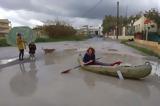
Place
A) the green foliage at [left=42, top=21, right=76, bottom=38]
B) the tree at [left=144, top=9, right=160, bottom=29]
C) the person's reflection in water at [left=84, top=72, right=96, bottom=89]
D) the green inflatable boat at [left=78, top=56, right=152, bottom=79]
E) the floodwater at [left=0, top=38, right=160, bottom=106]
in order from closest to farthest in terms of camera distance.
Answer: the floodwater at [left=0, top=38, right=160, bottom=106], the person's reflection in water at [left=84, top=72, right=96, bottom=89], the green inflatable boat at [left=78, top=56, right=152, bottom=79], the tree at [left=144, top=9, right=160, bottom=29], the green foliage at [left=42, top=21, right=76, bottom=38]

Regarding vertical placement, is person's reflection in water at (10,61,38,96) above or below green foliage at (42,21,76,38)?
above

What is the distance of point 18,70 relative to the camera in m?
15.8

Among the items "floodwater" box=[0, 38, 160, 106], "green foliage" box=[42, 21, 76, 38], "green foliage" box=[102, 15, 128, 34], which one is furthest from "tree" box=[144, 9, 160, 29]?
"green foliage" box=[102, 15, 128, 34]

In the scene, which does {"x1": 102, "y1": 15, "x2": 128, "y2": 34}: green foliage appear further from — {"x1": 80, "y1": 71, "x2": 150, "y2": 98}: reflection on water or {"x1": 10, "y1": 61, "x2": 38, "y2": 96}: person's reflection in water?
{"x1": 80, "y1": 71, "x2": 150, "y2": 98}: reflection on water

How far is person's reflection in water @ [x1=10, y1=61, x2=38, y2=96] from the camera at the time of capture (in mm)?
10427

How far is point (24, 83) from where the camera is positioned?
12.0 metres

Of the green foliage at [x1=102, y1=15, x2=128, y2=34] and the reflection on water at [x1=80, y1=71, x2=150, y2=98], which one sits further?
the green foliage at [x1=102, y1=15, x2=128, y2=34]

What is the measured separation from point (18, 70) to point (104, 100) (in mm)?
7405

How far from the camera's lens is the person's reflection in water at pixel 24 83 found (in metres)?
10.4

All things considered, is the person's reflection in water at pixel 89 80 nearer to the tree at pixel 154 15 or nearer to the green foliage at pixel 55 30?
the tree at pixel 154 15

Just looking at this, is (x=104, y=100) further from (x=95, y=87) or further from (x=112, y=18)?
(x=112, y=18)

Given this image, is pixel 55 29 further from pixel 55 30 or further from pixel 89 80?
pixel 89 80

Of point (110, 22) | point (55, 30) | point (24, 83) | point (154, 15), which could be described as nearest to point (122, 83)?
point (24, 83)

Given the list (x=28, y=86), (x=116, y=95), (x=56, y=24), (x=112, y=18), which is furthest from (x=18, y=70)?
(x=112, y=18)
